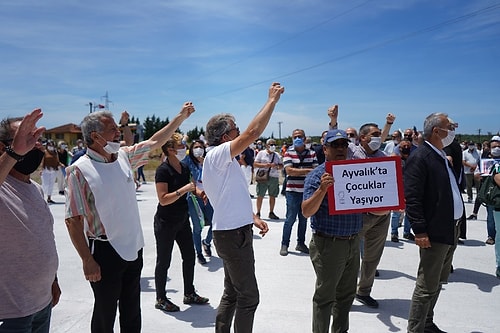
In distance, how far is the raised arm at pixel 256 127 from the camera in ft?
9.16

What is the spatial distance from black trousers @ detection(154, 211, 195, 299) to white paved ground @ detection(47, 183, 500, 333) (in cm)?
29

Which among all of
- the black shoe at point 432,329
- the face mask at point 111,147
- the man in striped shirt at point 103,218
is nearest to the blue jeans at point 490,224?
the black shoe at point 432,329

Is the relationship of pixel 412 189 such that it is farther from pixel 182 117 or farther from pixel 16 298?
pixel 16 298

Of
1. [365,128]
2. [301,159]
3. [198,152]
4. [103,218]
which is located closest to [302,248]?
[301,159]

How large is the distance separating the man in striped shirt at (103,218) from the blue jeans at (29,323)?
0.37m

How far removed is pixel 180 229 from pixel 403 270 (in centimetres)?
355

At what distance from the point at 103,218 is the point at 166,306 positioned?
6.59 feet

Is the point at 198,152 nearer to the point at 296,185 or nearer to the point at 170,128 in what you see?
the point at 296,185

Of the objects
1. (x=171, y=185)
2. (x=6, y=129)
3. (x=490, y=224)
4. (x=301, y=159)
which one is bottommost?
(x=490, y=224)

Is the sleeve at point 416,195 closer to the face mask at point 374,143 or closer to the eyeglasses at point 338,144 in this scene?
the eyeglasses at point 338,144

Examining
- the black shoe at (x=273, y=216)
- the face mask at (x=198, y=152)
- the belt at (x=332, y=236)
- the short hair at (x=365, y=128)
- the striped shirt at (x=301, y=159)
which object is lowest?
the black shoe at (x=273, y=216)

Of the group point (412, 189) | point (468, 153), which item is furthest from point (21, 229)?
point (468, 153)

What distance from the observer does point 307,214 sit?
320cm

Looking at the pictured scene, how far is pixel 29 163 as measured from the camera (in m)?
2.31
